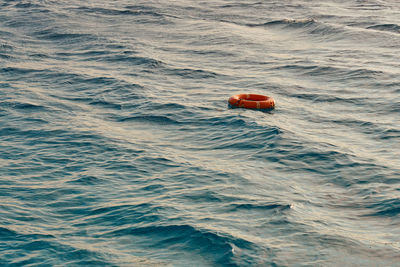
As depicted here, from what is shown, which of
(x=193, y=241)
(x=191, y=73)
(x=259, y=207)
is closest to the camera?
(x=193, y=241)

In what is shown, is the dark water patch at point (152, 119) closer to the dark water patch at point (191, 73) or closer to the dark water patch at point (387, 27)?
the dark water patch at point (191, 73)

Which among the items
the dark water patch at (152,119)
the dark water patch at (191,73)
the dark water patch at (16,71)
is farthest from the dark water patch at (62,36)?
the dark water patch at (152,119)

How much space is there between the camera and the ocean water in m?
8.56

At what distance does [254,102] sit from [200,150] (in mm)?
3384

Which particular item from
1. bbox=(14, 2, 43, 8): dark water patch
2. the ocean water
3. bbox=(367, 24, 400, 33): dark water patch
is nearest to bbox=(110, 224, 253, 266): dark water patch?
the ocean water

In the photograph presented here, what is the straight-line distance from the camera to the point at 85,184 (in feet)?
35.4

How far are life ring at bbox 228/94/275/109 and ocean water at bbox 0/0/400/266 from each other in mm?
250

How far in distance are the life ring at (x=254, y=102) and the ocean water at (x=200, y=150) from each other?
25 centimetres

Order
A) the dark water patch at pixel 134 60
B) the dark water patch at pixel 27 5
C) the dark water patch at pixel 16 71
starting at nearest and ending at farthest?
1. the dark water patch at pixel 16 71
2. the dark water patch at pixel 134 60
3. the dark water patch at pixel 27 5

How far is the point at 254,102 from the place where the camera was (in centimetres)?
1556

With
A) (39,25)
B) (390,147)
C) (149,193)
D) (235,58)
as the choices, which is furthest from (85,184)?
(39,25)

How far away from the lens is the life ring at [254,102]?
611 inches

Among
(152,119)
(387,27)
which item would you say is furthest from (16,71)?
(387,27)

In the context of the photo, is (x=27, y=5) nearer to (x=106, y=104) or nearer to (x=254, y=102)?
(x=106, y=104)
